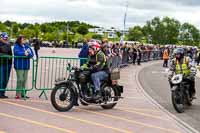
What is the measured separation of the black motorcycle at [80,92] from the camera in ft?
36.1

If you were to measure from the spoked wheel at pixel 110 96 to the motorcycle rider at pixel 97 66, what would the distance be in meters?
0.25

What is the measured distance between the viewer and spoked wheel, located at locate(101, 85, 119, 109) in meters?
11.8

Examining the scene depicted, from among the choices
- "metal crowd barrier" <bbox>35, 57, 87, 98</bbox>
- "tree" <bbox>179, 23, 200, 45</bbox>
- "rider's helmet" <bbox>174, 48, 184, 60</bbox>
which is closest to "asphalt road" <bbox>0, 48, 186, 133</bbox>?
"rider's helmet" <bbox>174, 48, 184, 60</bbox>

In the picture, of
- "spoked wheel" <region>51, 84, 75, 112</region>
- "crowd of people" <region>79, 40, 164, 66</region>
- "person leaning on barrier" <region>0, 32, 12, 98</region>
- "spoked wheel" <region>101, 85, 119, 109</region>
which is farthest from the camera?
"crowd of people" <region>79, 40, 164, 66</region>

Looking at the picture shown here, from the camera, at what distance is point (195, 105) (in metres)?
13.5

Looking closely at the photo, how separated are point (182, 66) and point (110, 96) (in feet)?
6.84

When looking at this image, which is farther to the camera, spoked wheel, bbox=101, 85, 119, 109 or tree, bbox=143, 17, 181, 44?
tree, bbox=143, 17, 181, 44

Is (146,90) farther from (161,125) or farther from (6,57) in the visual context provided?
(161,125)

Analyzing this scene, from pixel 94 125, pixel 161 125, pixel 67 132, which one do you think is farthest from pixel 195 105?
pixel 67 132

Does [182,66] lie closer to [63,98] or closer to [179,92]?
[179,92]

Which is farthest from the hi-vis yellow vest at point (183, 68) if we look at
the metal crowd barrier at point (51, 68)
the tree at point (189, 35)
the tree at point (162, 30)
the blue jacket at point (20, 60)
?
the tree at point (189, 35)

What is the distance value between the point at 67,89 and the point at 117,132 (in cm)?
245

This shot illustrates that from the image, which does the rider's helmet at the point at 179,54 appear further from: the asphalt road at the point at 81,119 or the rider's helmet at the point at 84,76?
the rider's helmet at the point at 84,76

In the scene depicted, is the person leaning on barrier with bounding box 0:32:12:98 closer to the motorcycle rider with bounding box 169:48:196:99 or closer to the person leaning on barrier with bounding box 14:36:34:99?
A: the person leaning on barrier with bounding box 14:36:34:99
